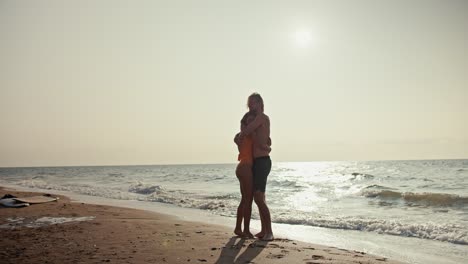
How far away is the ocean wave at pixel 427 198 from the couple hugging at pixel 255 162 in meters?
10.4

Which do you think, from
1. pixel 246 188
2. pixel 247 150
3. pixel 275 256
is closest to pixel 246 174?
pixel 246 188

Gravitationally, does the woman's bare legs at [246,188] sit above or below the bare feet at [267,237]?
above

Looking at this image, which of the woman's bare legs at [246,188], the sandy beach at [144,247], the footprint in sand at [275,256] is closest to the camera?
the sandy beach at [144,247]

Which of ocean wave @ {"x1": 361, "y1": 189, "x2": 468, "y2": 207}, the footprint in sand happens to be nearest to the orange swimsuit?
the footprint in sand

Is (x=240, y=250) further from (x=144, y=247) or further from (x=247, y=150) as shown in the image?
(x=247, y=150)

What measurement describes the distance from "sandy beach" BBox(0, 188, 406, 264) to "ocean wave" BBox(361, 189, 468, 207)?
33.9 ft

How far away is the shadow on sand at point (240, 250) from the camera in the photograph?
4398 mm

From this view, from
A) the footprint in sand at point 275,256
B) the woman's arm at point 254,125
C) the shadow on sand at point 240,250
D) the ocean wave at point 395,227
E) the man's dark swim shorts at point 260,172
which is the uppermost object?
the woman's arm at point 254,125

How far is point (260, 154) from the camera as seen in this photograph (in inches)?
233

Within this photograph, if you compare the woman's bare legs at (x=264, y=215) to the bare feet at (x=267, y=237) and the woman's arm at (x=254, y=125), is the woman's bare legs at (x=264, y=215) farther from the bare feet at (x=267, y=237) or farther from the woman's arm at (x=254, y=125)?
the woman's arm at (x=254, y=125)

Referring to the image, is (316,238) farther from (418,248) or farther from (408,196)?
(408,196)

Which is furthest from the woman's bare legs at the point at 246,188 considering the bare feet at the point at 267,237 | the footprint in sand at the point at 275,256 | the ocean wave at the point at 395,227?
the ocean wave at the point at 395,227

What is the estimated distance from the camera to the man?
5.86 m

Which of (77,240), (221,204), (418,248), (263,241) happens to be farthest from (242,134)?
(221,204)
